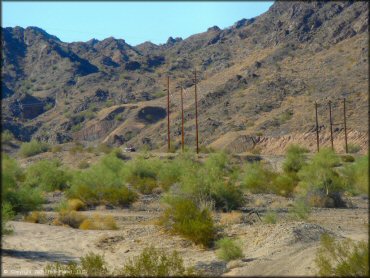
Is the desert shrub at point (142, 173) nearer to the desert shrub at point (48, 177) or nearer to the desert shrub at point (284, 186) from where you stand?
the desert shrub at point (48, 177)

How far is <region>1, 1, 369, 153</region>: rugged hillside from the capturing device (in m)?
85.9

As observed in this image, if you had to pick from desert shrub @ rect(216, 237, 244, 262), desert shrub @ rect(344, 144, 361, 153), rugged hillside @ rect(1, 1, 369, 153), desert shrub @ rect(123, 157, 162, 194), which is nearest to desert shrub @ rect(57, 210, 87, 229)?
desert shrub @ rect(216, 237, 244, 262)

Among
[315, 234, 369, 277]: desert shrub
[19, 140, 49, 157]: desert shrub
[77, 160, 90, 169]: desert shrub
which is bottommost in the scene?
[77, 160, 90, 169]: desert shrub

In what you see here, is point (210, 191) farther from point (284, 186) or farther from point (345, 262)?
point (345, 262)

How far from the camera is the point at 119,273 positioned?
14188mm

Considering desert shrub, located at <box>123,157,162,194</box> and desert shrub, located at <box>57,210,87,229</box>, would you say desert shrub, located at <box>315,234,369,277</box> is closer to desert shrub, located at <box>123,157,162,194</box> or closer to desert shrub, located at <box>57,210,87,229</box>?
desert shrub, located at <box>57,210,87,229</box>

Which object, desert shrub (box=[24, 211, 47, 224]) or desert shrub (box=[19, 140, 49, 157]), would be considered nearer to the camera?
desert shrub (box=[24, 211, 47, 224])

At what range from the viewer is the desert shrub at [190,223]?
19.5 m

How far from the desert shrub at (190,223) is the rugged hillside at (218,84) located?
5529 centimetres

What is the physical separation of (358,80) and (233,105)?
21.3m

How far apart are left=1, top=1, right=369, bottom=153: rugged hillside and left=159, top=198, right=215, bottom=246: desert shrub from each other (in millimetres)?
55292

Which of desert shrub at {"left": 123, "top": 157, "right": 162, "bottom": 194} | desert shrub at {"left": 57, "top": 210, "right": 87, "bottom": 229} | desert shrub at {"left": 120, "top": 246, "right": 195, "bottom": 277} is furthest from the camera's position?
desert shrub at {"left": 123, "top": 157, "right": 162, "bottom": 194}

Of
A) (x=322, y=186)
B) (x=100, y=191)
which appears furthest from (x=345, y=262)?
(x=100, y=191)

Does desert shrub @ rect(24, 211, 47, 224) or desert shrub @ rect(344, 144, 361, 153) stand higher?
desert shrub @ rect(344, 144, 361, 153)
